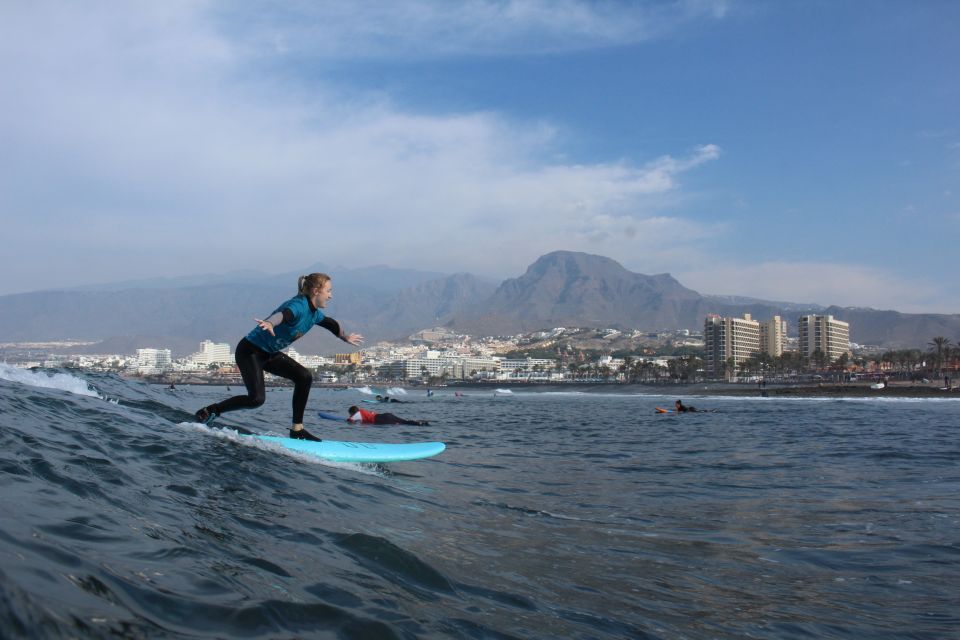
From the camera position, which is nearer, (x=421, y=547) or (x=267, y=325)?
(x=421, y=547)

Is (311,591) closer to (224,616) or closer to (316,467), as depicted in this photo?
(224,616)

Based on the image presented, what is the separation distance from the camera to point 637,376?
→ 173 metres

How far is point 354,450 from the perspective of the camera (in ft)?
29.4

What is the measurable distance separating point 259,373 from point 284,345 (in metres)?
0.49

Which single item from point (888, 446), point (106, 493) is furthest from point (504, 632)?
point (888, 446)

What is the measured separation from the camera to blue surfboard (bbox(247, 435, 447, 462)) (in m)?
8.46

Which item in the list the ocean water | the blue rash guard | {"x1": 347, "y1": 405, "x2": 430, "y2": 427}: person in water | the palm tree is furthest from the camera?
the palm tree

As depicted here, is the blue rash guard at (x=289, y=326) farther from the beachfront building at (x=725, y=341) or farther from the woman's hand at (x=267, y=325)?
the beachfront building at (x=725, y=341)

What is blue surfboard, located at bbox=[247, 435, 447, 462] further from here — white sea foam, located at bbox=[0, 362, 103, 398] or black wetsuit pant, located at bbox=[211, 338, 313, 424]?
white sea foam, located at bbox=[0, 362, 103, 398]

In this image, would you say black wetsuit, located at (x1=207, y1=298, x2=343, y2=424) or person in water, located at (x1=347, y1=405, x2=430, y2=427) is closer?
black wetsuit, located at (x1=207, y1=298, x2=343, y2=424)

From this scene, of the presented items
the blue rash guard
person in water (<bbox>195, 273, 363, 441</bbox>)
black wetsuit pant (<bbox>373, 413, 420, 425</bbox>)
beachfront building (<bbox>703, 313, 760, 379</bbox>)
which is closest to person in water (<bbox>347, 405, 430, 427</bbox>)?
black wetsuit pant (<bbox>373, 413, 420, 425</bbox>)

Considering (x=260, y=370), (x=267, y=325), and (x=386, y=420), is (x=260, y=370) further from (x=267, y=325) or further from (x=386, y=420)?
(x=386, y=420)

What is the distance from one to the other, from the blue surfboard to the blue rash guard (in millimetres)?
1244

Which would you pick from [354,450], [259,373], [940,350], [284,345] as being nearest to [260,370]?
[259,373]
